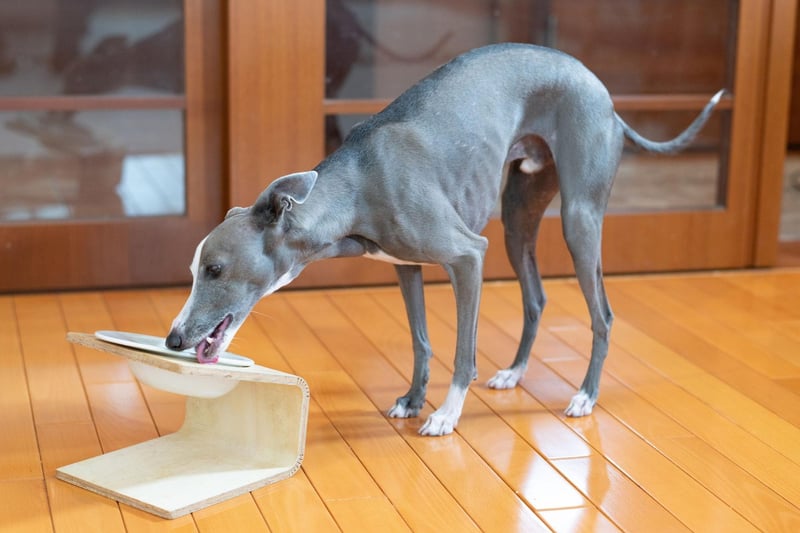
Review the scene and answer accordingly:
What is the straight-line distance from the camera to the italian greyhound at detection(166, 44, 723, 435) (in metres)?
2.46

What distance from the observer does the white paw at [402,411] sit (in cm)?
286

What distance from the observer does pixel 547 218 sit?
13.2ft

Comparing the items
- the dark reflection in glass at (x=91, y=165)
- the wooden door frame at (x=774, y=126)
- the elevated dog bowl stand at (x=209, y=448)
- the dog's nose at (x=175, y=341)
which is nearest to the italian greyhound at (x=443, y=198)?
the dog's nose at (x=175, y=341)

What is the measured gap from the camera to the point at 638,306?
3803 millimetres

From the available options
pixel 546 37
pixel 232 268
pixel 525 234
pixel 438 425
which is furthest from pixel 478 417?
pixel 546 37

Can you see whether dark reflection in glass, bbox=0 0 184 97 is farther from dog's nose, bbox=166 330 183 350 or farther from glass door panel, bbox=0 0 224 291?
dog's nose, bbox=166 330 183 350

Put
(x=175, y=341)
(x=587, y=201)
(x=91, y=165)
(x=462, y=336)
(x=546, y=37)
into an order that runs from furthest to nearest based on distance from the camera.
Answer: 1. (x=546, y=37)
2. (x=91, y=165)
3. (x=587, y=201)
4. (x=462, y=336)
5. (x=175, y=341)

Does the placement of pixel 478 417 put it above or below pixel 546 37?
below

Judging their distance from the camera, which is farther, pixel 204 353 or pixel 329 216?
pixel 329 216

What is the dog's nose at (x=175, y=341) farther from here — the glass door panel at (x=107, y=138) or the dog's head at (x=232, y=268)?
the glass door panel at (x=107, y=138)

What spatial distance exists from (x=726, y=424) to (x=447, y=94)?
101 centimetres

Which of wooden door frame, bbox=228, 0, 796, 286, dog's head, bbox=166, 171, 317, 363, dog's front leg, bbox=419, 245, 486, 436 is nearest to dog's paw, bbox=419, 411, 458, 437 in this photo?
dog's front leg, bbox=419, 245, 486, 436

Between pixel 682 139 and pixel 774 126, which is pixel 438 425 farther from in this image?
pixel 774 126

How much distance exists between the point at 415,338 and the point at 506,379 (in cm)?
35
